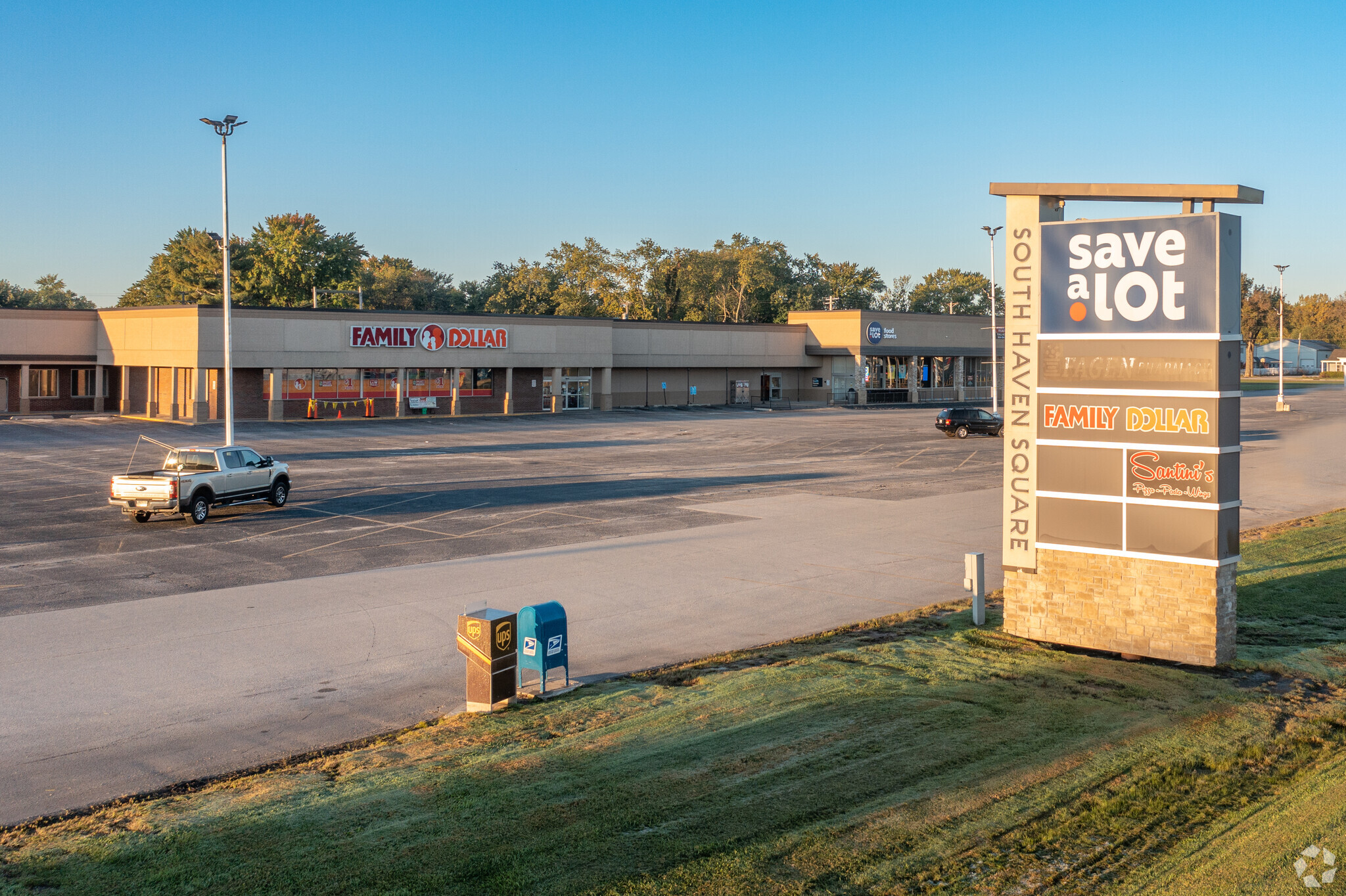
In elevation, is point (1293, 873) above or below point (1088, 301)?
below

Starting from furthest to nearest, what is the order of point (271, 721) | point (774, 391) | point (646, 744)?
point (774, 391)
point (271, 721)
point (646, 744)

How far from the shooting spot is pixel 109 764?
974 cm

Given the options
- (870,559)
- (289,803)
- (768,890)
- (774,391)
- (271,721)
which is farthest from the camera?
(774,391)

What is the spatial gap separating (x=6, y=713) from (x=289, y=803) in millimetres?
4832

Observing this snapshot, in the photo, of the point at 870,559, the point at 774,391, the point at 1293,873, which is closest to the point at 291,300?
the point at 774,391

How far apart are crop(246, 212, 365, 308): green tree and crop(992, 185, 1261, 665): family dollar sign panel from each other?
88.3 metres

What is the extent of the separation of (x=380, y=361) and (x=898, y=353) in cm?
4275

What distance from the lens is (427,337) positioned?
61.7 m

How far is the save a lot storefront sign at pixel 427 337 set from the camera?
59519mm

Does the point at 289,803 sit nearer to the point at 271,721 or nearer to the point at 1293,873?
the point at 271,721

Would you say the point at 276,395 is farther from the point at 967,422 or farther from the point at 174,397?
the point at 967,422

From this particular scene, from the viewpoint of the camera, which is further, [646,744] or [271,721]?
[271,721]

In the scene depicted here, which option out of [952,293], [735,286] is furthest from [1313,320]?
[735,286]

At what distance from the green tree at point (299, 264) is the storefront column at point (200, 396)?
38365mm
